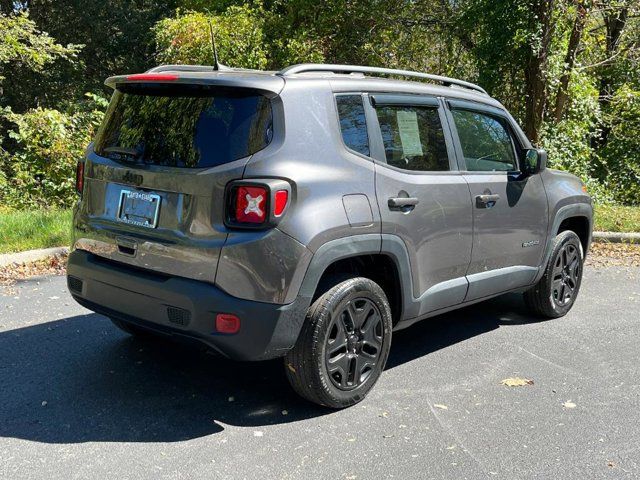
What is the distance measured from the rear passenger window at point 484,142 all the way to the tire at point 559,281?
967 millimetres

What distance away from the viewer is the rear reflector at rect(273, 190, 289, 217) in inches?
138

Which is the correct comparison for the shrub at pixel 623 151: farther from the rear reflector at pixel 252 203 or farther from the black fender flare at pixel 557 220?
the rear reflector at pixel 252 203

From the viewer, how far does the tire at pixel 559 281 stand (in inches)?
230

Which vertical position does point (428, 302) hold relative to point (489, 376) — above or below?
above

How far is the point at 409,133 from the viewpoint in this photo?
4422 mm

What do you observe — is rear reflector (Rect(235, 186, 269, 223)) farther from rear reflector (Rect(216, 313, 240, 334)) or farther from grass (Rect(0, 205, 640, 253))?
grass (Rect(0, 205, 640, 253))

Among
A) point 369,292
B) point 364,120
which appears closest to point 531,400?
point 369,292

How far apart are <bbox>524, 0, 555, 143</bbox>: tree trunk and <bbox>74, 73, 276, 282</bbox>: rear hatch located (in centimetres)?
1005

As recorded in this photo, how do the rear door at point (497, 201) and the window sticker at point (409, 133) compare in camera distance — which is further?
the rear door at point (497, 201)

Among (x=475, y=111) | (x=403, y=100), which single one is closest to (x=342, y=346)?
(x=403, y=100)

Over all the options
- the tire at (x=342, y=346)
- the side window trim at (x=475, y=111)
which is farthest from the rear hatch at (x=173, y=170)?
the side window trim at (x=475, y=111)

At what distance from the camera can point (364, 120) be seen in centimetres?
413

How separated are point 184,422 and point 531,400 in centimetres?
206

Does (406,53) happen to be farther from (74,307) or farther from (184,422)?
(184,422)
